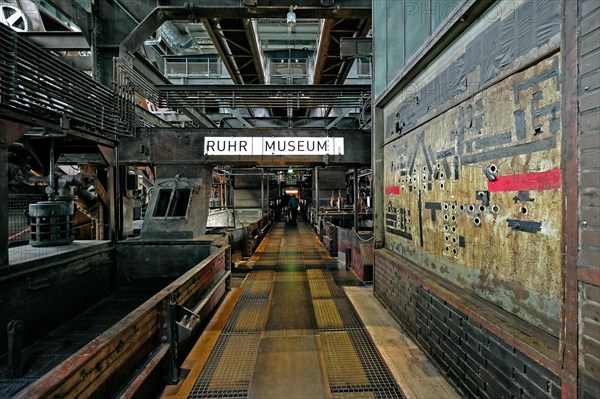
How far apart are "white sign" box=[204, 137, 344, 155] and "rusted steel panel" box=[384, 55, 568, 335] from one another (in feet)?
9.05

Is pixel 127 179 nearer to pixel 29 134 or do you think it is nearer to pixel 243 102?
pixel 29 134

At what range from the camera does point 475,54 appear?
253cm

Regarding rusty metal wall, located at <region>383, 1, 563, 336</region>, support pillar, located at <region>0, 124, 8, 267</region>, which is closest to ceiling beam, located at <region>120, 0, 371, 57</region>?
support pillar, located at <region>0, 124, 8, 267</region>

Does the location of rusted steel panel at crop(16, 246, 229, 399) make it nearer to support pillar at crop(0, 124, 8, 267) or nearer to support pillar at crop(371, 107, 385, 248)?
support pillar at crop(0, 124, 8, 267)

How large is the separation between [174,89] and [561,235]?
7731 millimetres

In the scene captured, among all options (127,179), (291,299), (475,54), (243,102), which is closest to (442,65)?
(475,54)

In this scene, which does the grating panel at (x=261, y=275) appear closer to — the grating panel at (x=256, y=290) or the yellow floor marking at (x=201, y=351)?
the grating panel at (x=256, y=290)

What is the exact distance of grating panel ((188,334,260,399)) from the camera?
2617mm

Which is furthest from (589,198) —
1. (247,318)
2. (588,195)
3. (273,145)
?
(273,145)

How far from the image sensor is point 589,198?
145 centimetres

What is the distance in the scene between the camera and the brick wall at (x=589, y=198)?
1.41m

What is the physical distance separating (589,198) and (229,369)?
10.7ft

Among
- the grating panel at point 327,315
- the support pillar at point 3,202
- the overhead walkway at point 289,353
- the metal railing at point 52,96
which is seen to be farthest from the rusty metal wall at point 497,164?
the support pillar at point 3,202

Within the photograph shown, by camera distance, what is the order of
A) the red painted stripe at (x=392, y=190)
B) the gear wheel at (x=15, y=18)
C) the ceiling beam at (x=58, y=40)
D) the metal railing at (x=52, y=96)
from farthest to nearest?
the gear wheel at (x=15, y=18) → the ceiling beam at (x=58, y=40) → the red painted stripe at (x=392, y=190) → the metal railing at (x=52, y=96)
